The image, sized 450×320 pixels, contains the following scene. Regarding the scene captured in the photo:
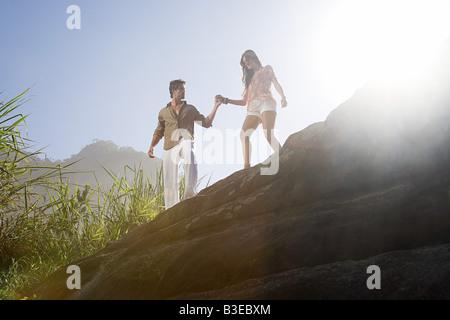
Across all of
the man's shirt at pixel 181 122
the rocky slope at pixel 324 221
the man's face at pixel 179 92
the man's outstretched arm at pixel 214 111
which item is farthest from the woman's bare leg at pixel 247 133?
the rocky slope at pixel 324 221

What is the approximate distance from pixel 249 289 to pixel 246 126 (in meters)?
3.01

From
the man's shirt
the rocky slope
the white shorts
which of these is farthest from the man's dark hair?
the rocky slope

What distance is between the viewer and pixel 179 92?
5.73 meters

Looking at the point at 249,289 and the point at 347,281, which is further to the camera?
the point at 249,289

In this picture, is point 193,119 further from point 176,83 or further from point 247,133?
point 247,133

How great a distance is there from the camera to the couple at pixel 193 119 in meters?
5.17

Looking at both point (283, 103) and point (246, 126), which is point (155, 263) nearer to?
point (246, 126)

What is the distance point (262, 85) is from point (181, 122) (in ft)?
4.24

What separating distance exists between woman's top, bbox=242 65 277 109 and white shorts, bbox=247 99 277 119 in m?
0.05

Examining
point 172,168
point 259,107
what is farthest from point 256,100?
point 172,168

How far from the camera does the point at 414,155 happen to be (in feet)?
9.98

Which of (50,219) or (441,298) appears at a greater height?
(50,219)

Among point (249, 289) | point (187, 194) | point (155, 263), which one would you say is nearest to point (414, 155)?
point (249, 289)

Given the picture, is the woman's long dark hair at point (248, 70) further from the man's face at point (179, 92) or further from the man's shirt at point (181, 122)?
the man's face at point (179, 92)
